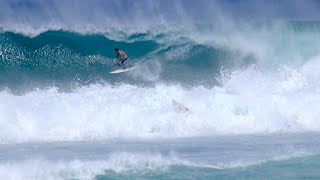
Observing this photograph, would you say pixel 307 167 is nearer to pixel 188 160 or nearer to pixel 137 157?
pixel 188 160

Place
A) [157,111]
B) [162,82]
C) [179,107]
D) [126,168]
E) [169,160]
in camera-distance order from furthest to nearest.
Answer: [162,82]
[179,107]
[157,111]
[169,160]
[126,168]

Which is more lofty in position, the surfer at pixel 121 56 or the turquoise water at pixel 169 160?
the surfer at pixel 121 56

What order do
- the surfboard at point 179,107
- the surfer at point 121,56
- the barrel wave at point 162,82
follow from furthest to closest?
the surfer at point 121,56
the surfboard at point 179,107
the barrel wave at point 162,82

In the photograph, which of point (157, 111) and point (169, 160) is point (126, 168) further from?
point (157, 111)

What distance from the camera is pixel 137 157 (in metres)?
9.84

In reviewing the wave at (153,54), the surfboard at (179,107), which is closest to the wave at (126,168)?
the surfboard at (179,107)

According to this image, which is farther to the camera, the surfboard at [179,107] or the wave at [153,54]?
the wave at [153,54]

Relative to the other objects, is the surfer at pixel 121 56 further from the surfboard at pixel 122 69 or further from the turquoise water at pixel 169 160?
the turquoise water at pixel 169 160

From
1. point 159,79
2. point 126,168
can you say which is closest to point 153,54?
point 159,79

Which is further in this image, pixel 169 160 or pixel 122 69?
pixel 122 69

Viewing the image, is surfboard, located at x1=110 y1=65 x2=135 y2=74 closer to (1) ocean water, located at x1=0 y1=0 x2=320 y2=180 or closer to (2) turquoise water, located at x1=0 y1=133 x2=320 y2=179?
(1) ocean water, located at x1=0 y1=0 x2=320 y2=180

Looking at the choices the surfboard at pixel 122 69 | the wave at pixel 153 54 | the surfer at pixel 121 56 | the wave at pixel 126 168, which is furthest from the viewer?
the wave at pixel 153 54

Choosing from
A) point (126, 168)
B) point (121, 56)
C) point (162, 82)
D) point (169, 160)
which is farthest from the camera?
point (121, 56)

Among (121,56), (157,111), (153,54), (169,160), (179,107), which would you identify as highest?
(153,54)
